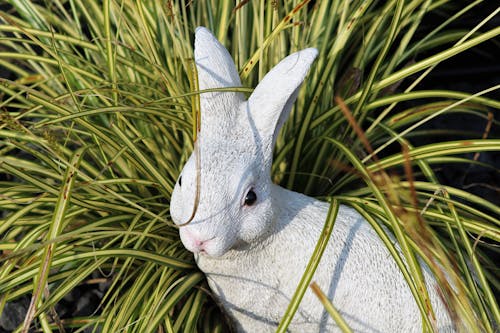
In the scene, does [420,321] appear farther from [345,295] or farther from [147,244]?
[147,244]

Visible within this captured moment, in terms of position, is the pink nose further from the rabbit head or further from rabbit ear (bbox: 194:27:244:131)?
rabbit ear (bbox: 194:27:244:131)

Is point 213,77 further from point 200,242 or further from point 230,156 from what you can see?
point 200,242

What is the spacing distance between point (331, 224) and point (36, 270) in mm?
852

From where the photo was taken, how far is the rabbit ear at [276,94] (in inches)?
60.0

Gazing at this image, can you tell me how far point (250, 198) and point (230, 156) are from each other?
0.39ft

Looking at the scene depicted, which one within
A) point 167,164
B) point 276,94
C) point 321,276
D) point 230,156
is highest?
point 276,94

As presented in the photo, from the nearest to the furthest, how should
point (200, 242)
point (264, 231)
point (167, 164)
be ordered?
point (200, 242) → point (264, 231) → point (167, 164)

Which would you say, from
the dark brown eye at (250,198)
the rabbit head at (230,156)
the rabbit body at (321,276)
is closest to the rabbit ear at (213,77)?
the rabbit head at (230,156)

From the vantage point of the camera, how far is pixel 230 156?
5.01 feet

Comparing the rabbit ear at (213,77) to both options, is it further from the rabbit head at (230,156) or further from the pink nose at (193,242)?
the pink nose at (193,242)

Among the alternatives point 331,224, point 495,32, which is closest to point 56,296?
point 331,224

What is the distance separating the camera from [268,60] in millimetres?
2424

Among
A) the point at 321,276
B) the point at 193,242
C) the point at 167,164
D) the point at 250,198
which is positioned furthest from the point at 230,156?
the point at 167,164

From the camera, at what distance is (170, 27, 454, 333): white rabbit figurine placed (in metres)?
1.51
